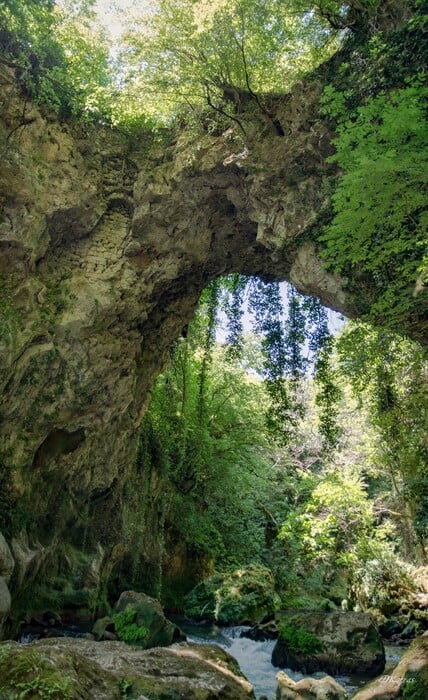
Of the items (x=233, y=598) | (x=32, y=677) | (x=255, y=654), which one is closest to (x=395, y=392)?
(x=255, y=654)

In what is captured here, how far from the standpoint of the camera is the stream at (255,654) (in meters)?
6.41

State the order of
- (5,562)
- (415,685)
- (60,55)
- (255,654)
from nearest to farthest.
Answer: (415,685) → (5,562) → (60,55) → (255,654)

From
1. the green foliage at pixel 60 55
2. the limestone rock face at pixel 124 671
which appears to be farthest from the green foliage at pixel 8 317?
the limestone rock face at pixel 124 671

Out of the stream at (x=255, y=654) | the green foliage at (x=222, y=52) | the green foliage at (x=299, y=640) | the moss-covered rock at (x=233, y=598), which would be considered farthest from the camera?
the moss-covered rock at (x=233, y=598)

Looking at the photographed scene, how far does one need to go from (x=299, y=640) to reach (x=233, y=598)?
333cm

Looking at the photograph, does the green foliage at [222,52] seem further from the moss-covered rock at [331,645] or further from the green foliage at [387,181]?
the moss-covered rock at [331,645]

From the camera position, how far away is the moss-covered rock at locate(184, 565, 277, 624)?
997cm

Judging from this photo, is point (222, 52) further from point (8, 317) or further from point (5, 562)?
point (5, 562)

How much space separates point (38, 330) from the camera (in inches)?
289

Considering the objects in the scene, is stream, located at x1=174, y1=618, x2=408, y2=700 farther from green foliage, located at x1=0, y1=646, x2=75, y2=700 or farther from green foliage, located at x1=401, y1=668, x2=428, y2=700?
green foliage, located at x1=0, y1=646, x2=75, y2=700

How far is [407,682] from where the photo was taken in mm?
4480

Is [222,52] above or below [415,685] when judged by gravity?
above

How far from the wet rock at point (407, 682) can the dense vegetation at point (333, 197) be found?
319 cm

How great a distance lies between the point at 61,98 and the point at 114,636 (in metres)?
8.90
